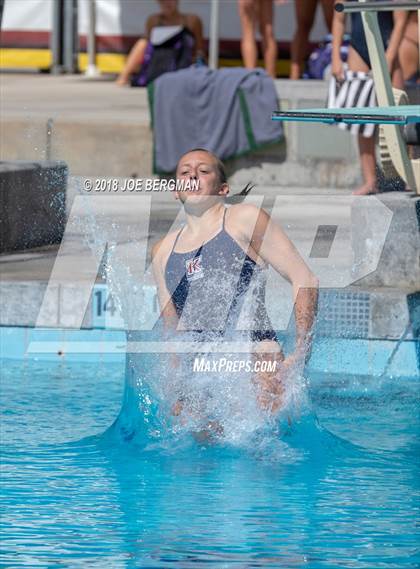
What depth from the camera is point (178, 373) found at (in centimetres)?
580

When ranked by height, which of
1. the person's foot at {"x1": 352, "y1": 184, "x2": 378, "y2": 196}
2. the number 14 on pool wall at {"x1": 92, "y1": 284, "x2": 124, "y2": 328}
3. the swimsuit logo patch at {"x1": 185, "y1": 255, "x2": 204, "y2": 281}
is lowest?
the number 14 on pool wall at {"x1": 92, "y1": 284, "x2": 124, "y2": 328}

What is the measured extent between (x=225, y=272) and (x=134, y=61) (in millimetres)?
7247

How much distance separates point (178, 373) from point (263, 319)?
0.40 m

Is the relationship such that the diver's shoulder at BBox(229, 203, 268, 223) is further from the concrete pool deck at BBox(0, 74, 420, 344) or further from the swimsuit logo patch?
the concrete pool deck at BBox(0, 74, 420, 344)

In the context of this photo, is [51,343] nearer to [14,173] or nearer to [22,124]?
[14,173]

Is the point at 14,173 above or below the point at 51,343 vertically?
above

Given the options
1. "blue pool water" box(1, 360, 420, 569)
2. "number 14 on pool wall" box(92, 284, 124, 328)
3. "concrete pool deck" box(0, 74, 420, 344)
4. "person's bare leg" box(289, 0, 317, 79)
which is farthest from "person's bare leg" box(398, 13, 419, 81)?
"blue pool water" box(1, 360, 420, 569)

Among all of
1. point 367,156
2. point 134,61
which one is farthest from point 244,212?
point 134,61

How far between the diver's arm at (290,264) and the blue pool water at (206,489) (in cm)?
34

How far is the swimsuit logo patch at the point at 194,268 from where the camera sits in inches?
226

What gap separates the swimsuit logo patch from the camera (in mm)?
5734

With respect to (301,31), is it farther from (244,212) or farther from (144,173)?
(244,212)

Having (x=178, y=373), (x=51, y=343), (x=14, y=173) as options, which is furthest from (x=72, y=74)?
(x=178, y=373)

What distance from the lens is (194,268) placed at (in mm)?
5734
